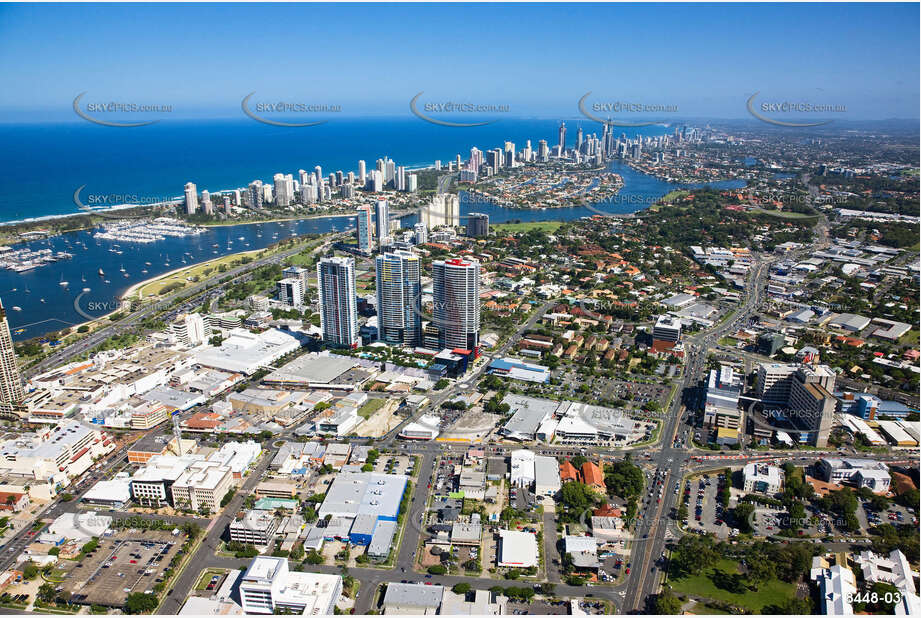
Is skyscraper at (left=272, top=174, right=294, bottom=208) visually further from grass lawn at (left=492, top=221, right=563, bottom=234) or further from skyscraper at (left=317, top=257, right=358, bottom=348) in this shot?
skyscraper at (left=317, top=257, right=358, bottom=348)

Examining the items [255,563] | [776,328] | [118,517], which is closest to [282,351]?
[118,517]

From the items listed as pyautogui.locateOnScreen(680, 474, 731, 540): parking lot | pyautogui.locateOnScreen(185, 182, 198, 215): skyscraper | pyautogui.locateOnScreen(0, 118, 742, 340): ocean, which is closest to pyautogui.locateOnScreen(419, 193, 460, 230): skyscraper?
pyautogui.locateOnScreen(0, 118, 742, 340): ocean

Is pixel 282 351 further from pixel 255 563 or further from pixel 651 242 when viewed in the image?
pixel 651 242

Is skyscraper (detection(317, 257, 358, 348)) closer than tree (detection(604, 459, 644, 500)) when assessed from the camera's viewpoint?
No

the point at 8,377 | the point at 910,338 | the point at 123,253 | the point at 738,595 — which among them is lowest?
the point at 738,595

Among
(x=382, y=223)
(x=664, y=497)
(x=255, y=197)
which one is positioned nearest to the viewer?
(x=664, y=497)

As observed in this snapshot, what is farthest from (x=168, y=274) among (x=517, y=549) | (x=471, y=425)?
(x=517, y=549)

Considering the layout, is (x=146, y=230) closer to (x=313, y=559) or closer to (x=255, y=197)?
(x=255, y=197)
